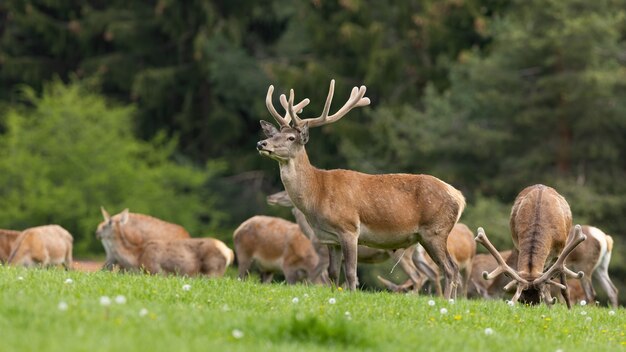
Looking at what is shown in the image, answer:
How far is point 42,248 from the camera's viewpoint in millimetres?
18406

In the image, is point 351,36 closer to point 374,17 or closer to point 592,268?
point 374,17

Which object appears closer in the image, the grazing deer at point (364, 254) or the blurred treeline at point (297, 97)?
the grazing deer at point (364, 254)

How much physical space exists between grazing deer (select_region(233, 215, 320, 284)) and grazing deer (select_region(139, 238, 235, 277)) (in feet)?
5.47

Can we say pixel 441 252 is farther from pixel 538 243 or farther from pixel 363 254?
pixel 363 254

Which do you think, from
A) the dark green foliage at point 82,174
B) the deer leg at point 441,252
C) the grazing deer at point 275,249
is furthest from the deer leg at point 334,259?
the dark green foliage at point 82,174

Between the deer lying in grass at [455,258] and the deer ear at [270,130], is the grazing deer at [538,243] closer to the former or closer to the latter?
the deer ear at [270,130]

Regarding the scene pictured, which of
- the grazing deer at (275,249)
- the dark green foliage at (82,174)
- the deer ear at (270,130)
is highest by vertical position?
the deer ear at (270,130)

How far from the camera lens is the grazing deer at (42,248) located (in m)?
18.1

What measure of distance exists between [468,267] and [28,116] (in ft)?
93.7

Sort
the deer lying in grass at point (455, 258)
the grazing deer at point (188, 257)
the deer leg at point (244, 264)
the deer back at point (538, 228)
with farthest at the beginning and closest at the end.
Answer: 1. the deer leg at point (244, 264)
2. the grazing deer at point (188, 257)
3. the deer lying in grass at point (455, 258)
4. the deer back at point (538, 228)

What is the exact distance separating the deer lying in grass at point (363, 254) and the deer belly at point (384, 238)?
7.69 ft

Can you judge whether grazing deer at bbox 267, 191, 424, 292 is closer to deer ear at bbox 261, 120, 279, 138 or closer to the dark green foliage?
deer ear at bbox 261, 120, 279, 138

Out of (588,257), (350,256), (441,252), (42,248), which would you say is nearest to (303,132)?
(350,256)

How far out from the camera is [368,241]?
13352 millimetres
